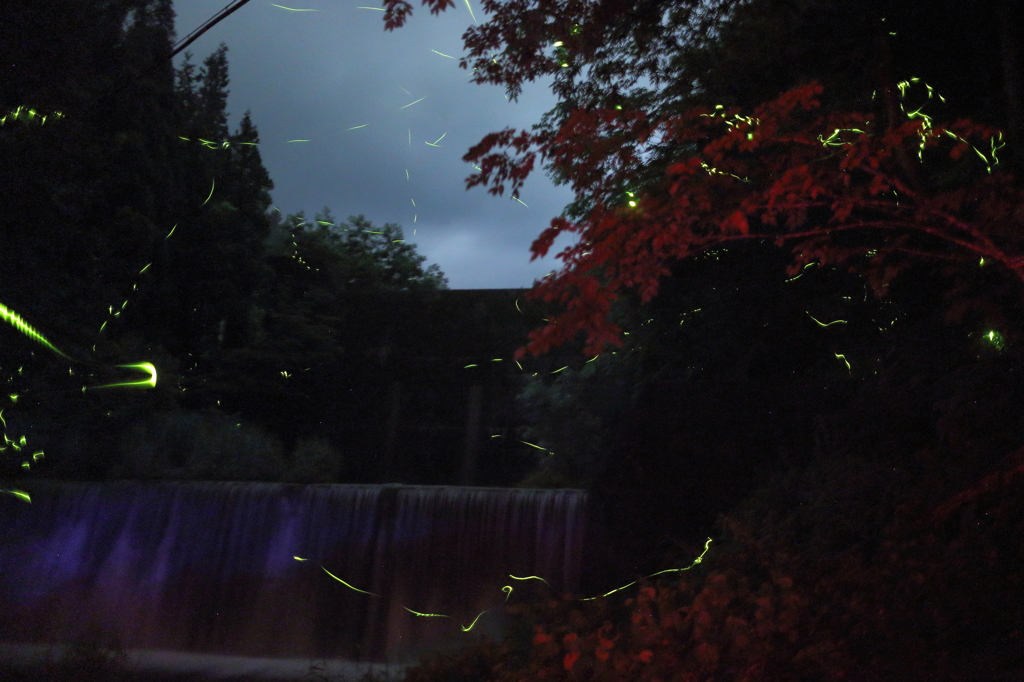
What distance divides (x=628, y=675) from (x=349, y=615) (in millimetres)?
7480

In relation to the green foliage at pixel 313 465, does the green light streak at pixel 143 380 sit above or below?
above

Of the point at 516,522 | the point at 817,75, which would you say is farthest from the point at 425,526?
the point at 817,75

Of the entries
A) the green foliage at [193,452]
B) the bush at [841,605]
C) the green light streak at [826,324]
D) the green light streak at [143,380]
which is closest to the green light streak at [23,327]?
the green light streak at [143,380]

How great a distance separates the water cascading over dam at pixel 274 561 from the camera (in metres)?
10.6

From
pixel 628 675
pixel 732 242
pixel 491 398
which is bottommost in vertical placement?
pixel 628 675

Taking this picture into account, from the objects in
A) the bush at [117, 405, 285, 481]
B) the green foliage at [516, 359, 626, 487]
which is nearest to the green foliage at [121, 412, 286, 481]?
the bush at [117, 405, 285, 481]

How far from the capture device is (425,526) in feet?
36.3

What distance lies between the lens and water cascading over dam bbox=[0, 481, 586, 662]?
10.6 m

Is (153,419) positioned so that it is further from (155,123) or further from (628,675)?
(628,675)

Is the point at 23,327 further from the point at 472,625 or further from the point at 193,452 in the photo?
the point at 472,625

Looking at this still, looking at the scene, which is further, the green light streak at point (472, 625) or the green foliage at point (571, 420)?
the green foliage at point (571, 420)

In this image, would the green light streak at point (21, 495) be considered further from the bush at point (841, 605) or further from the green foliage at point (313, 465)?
the bush at point (841, 605)

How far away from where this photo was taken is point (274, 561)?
Result: 11.6m

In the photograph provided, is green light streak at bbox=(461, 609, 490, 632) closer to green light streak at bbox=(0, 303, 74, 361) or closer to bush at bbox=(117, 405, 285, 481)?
bush at bbox=(117, 405, 285, 481)
